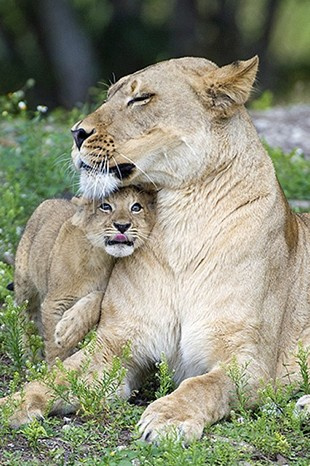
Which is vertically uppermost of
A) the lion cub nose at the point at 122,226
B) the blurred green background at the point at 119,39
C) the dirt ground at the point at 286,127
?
the lion cub nose at the point at 122,226

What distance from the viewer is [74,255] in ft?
21.0

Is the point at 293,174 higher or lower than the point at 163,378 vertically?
lower

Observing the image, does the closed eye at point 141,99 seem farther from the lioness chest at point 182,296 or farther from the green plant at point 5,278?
the green plant at point 5,278

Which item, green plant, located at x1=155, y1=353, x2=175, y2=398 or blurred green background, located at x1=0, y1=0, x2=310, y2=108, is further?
blurred green background, located at x1=0, y1=0, x2=310, y2=108

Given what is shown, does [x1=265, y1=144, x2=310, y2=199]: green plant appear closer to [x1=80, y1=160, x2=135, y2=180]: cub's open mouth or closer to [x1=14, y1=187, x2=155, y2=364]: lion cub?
[x1=14, y1=187, x2=155, y2=364]: lion cub

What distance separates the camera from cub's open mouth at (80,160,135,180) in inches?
227

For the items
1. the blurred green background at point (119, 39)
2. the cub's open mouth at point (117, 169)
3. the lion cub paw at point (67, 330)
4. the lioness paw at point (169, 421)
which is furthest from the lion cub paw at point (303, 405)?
the blurred green background at point (119, 39)

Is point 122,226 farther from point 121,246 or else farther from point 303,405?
point 303,405

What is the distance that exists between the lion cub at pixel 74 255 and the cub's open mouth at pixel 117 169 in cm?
21

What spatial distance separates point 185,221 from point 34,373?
37.1 inches

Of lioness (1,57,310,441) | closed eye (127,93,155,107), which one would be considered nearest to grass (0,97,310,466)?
lioness (1,57,310,441)

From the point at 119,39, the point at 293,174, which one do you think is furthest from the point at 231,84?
the point at 119,39

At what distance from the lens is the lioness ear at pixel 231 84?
19.0 feet

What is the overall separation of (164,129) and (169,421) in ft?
4.19
